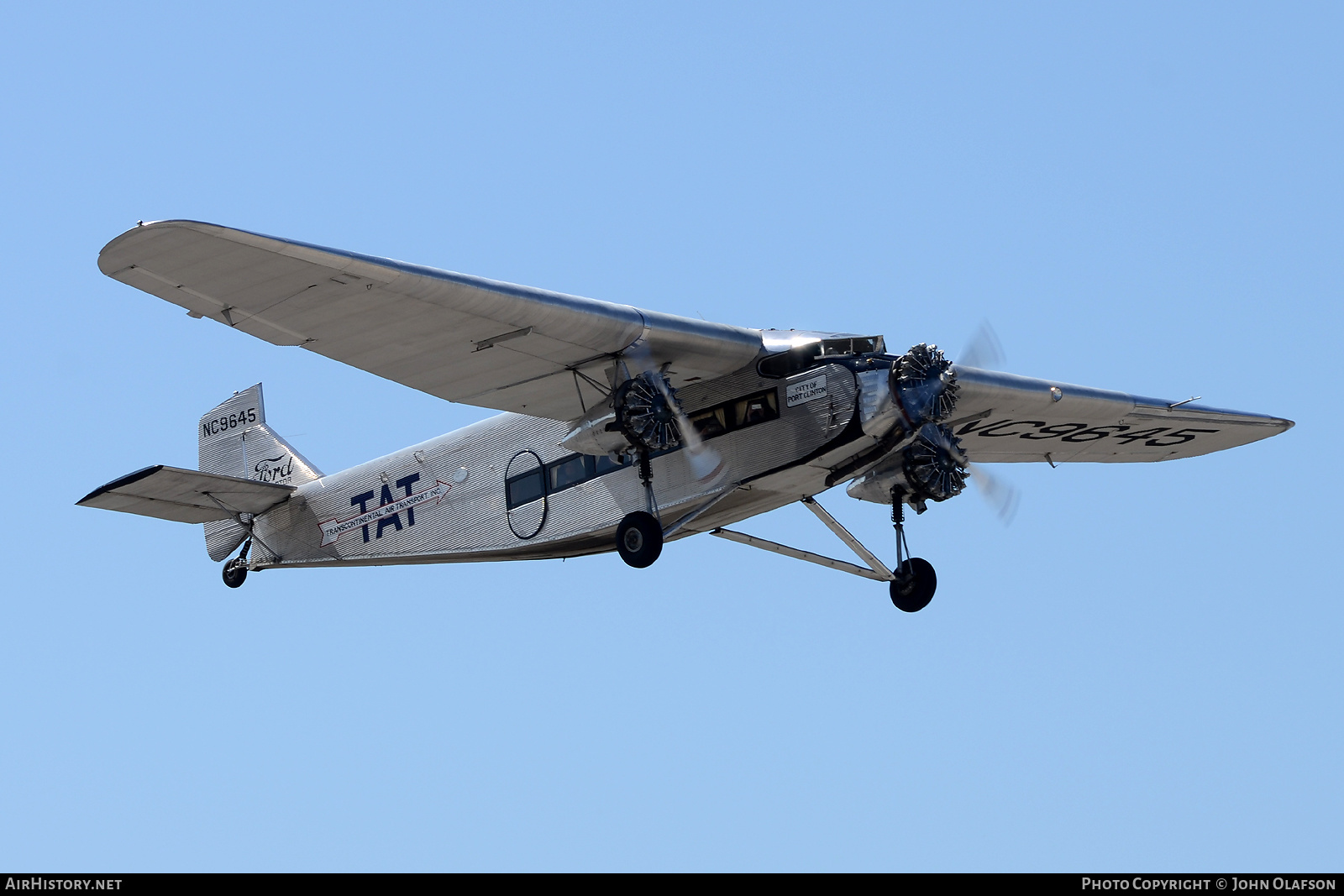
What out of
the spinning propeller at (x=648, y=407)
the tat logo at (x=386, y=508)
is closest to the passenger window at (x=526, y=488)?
the tat logo at (x=386, y=508)

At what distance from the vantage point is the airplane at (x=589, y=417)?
2047cm

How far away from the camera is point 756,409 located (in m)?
23.7

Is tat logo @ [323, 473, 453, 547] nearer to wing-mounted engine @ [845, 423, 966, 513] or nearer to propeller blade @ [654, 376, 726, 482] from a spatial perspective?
propeller blade @ [654, 376, 726, 482]

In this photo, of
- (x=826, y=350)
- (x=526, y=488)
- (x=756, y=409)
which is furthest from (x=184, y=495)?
(x=826, y=350)

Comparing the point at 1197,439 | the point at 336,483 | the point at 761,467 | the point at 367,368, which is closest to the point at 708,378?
the point at 761,467

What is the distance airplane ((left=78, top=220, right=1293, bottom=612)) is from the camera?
20.5 metres

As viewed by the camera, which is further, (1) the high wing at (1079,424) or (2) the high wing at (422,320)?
(1) the high wing at (1079,424)

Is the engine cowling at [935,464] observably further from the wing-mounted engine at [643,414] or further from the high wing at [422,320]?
the wing-mounted engine at [643,414]

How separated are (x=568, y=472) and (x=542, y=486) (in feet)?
1.84

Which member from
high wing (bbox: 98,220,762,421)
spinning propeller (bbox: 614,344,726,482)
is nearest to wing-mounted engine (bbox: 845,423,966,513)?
high wing (bbox: 98,220,762,421)

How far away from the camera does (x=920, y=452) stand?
23812 mm

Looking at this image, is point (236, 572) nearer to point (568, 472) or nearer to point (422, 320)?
point (568, 472)

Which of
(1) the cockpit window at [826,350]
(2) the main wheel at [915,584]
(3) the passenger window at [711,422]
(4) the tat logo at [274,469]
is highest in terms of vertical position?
(4) the tat logo at [274,469]
